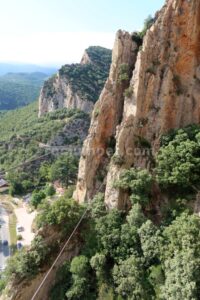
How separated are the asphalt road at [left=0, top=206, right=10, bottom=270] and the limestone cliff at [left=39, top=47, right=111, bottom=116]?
52.3 metres

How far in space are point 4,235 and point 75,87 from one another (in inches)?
2780

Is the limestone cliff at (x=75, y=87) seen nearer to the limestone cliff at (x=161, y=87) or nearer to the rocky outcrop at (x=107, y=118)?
the rocky outcrop at (x=107, y=118)

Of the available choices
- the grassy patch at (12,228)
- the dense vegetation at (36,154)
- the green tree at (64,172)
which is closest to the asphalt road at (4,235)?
the grassy patch at (12,228)

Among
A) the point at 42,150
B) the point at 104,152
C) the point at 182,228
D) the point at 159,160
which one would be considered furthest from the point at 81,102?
the point at 182,228

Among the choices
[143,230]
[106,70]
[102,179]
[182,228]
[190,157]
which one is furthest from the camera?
[106,70]

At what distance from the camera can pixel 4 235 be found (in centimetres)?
5903

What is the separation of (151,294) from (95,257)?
6092 mm

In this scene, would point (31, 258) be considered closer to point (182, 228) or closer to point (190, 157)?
point (182, 228)

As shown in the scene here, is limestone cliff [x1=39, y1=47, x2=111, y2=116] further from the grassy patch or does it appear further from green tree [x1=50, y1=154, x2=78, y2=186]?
the grassy patch

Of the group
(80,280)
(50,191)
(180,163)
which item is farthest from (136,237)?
(50,191)

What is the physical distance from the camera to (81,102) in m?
112

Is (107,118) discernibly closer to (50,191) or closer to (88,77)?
(50,191)

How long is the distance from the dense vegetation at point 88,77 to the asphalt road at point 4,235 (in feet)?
188

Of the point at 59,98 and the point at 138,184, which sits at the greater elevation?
the point at 59,98
